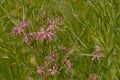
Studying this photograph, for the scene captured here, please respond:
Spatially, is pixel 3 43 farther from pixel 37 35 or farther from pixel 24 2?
pixel 24 2

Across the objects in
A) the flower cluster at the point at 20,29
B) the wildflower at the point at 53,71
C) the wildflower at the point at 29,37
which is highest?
the flower cluster at the point at 20,29

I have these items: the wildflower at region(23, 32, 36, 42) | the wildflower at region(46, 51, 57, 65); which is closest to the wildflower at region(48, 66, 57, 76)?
the wildflower at region(46, 51, 57, 65)

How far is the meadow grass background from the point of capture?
1.79m

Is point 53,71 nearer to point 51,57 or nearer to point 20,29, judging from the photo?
point 51,57

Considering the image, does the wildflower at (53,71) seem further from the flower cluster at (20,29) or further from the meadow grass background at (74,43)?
the flower cluster at (20,29)

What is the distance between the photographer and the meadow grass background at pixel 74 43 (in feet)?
5.88

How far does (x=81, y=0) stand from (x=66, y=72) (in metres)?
0.84

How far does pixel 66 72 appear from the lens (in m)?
1.79

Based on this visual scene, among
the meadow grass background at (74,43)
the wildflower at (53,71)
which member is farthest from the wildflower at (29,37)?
the wildflower at (53,71)

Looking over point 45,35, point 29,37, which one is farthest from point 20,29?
point 45,35

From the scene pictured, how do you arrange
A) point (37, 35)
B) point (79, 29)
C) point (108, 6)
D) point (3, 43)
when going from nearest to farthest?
point (37, 35)
point (3, 43)
point (108, 6)
point (79, 29)

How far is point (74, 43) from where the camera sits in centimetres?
198

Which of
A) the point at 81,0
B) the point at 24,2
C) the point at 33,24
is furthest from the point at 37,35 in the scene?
the point at 81,0

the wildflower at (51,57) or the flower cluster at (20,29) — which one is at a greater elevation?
the flower cluster at (20,29)
